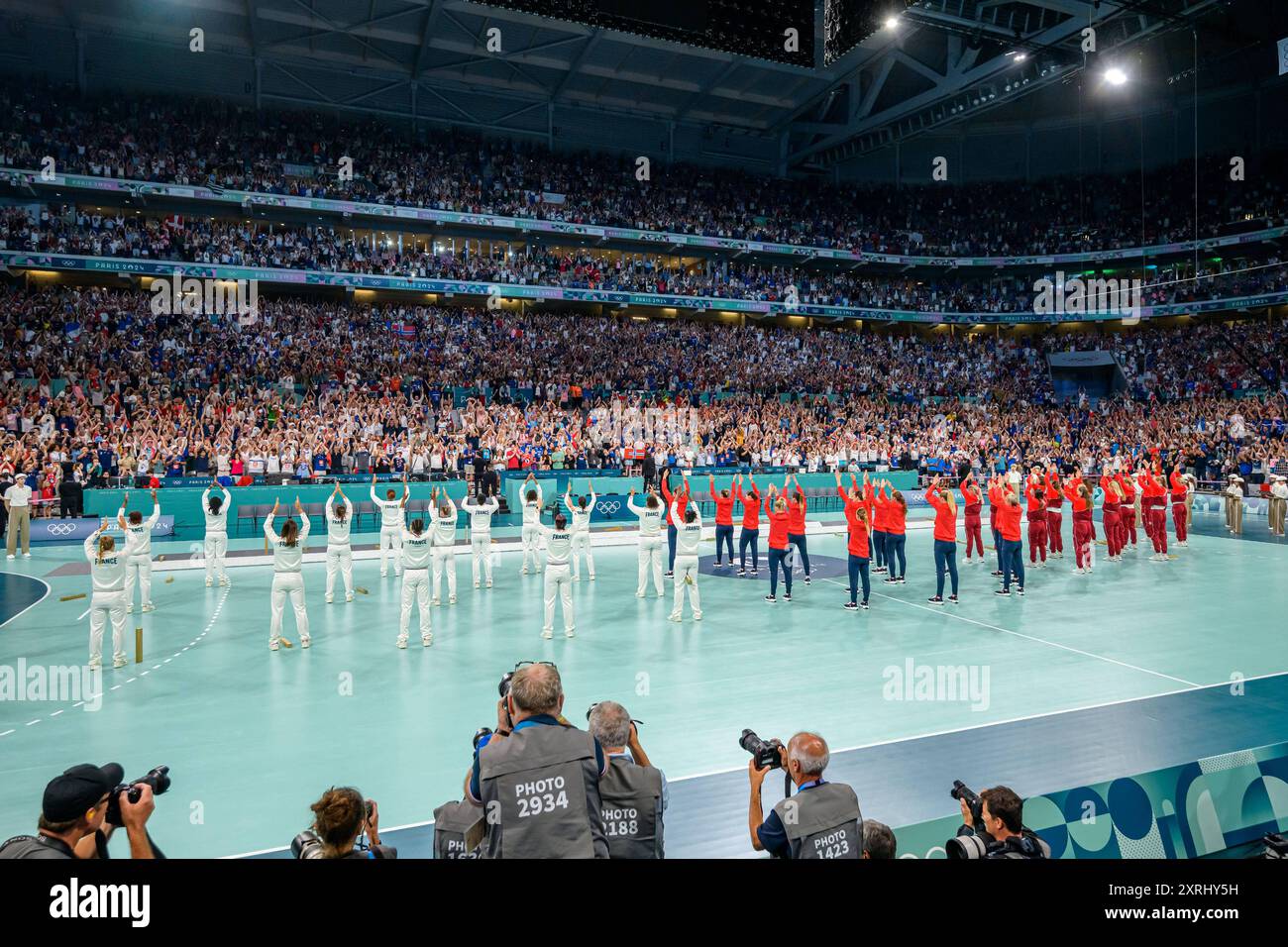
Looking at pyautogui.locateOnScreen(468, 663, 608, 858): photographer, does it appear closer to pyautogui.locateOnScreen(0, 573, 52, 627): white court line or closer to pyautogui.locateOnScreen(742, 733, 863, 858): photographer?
pyautogui.locateOnScreen(742, 733, 863, 858): photographer

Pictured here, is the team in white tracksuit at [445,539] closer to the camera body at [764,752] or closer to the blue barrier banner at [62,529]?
the camera body at [764,752]

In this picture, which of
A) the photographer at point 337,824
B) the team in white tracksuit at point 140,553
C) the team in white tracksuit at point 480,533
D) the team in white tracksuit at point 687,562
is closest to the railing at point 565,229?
the team in white tracksuit at point 140,553

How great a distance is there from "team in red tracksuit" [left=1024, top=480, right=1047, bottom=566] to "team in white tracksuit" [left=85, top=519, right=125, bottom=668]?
16.6 metres

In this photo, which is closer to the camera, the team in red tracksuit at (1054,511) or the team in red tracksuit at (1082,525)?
the team in red tracksuit at (1082,525)

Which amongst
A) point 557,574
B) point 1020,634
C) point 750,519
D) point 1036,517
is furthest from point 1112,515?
point 557,574

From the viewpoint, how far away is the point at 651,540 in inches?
567

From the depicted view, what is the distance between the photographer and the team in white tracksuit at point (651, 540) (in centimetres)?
1384

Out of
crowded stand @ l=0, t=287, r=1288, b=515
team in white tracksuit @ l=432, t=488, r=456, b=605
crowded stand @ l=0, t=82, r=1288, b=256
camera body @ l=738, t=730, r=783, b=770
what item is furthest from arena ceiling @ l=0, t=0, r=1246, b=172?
camera body @ l=738, t=730, r=783, b=770

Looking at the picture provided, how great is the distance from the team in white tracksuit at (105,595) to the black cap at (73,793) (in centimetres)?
774
